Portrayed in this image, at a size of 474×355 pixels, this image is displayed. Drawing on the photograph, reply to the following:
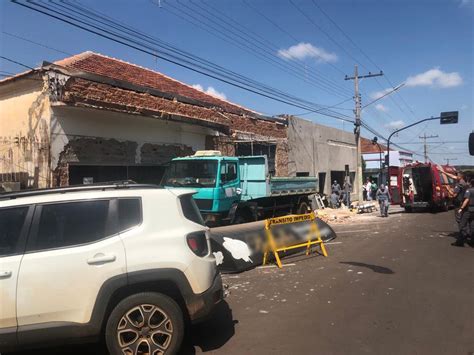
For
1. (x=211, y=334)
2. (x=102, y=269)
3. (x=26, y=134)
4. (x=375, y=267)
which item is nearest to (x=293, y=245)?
(x=375, y=267)

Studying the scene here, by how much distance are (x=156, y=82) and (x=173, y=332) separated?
16.5 metres

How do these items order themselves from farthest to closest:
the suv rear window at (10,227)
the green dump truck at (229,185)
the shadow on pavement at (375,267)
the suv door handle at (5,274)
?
1. the green dump truck at (229,185)
2. the shadow on pavement at (375,267)
3. the suv rear window at (10,227)
4. the suv door handle at (5,274)

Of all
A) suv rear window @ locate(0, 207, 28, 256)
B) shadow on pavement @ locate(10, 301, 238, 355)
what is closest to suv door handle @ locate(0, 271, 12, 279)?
suv rear window @ locate(0, 207, 28, 256)

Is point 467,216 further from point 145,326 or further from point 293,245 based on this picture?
point 145,326

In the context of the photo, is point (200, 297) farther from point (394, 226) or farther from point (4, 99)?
point (394, 226)

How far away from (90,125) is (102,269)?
1042 cm

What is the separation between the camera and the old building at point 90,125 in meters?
12.8

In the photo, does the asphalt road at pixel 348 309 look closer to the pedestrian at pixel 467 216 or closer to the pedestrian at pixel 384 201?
the pedestrian at pixel 467 216

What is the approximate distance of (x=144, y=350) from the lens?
4398 mm

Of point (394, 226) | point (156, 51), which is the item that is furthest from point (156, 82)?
point (394, 226)

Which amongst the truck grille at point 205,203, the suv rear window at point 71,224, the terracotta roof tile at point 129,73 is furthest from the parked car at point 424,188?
the suv rear window at point 71,224

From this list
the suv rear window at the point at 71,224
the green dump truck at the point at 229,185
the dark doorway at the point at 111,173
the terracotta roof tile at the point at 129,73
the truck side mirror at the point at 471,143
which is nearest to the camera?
the suv rear window at the point at 71,224

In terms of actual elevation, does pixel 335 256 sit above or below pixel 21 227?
below

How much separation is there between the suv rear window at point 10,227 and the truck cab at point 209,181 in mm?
7794
